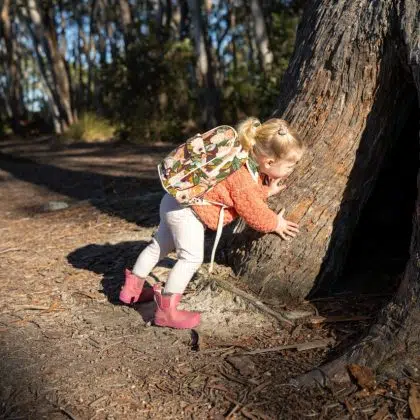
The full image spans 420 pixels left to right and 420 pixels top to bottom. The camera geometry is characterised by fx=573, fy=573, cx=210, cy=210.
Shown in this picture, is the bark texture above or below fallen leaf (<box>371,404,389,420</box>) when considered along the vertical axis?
above

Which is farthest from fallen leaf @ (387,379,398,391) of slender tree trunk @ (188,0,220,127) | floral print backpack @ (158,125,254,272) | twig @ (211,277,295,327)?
slender tree trunk @ (188,0,220,127)

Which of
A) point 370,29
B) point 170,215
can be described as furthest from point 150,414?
point 370,29

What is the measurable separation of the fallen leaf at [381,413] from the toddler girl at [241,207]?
117 centimetres

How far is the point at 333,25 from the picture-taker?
323 cm

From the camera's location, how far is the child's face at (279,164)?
3105 millimetres

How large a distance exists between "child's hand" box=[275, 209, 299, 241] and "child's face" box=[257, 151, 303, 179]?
0.24 m

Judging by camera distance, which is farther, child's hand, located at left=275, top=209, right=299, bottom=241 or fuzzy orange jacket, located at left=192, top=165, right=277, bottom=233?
child's hand, located at left=275, top=209, right=299, bottom=241

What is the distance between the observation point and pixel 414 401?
2.32m

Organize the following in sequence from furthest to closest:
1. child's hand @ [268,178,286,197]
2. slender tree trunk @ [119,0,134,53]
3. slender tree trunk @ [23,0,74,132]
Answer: slender tree trunk @ [23,0,74,132], slender tree trunk @ [119,0,134,53], child's hand @ [268,178,286,197]

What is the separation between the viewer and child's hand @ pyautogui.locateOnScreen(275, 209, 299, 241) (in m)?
3.24

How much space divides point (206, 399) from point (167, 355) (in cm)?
45

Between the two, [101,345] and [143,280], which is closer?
[101,345]

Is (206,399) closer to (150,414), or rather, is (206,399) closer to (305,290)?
(150,414)

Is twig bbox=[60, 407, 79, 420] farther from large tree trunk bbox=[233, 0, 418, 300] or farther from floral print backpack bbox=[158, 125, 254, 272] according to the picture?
large tree trunk bbox=[233, 0, 418, 300]
